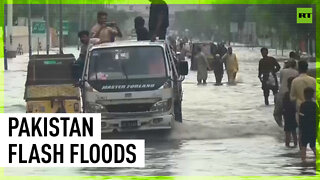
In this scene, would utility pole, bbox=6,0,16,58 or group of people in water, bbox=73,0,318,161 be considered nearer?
group of people in water, bbox=73,0,318,161

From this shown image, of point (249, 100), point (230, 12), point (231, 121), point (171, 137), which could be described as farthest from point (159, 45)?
point (230, 12)

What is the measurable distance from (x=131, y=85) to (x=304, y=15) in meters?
61.8

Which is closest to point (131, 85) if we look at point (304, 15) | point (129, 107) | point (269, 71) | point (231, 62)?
point (129, 107)

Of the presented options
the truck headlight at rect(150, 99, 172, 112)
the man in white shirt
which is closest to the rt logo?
the man in white shirt

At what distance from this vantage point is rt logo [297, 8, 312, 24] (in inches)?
2813

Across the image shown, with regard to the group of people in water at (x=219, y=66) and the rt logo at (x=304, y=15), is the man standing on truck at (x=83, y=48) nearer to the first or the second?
the group of people in water at (x=219, y=66)

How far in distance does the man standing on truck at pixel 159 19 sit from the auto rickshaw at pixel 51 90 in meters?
2.06

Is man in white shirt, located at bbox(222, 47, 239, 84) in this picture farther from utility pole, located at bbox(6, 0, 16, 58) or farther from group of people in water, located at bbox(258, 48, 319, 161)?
utility pole, located at bbox(6, 0, 16, 58)

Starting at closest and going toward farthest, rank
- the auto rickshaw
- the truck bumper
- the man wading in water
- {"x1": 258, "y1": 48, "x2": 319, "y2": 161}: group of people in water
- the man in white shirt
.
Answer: {"x1": 258, "y1": 48, "x2": 319, "y2": 161}: group of people in water < the truck bumper < the auto rickshaw < the man wading in water < the man in white shirt

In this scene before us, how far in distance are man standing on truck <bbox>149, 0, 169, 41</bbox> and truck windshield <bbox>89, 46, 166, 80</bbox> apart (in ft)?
6.72

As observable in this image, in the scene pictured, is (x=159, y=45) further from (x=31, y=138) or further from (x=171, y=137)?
(x=31, y=138)

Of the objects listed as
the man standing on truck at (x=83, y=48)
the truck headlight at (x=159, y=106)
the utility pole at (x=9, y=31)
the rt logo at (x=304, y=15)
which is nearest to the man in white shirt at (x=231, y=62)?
the man standing on truck at (x=83, y=48)

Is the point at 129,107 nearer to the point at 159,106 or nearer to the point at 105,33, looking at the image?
the point at 159,106

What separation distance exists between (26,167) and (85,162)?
0.94m
